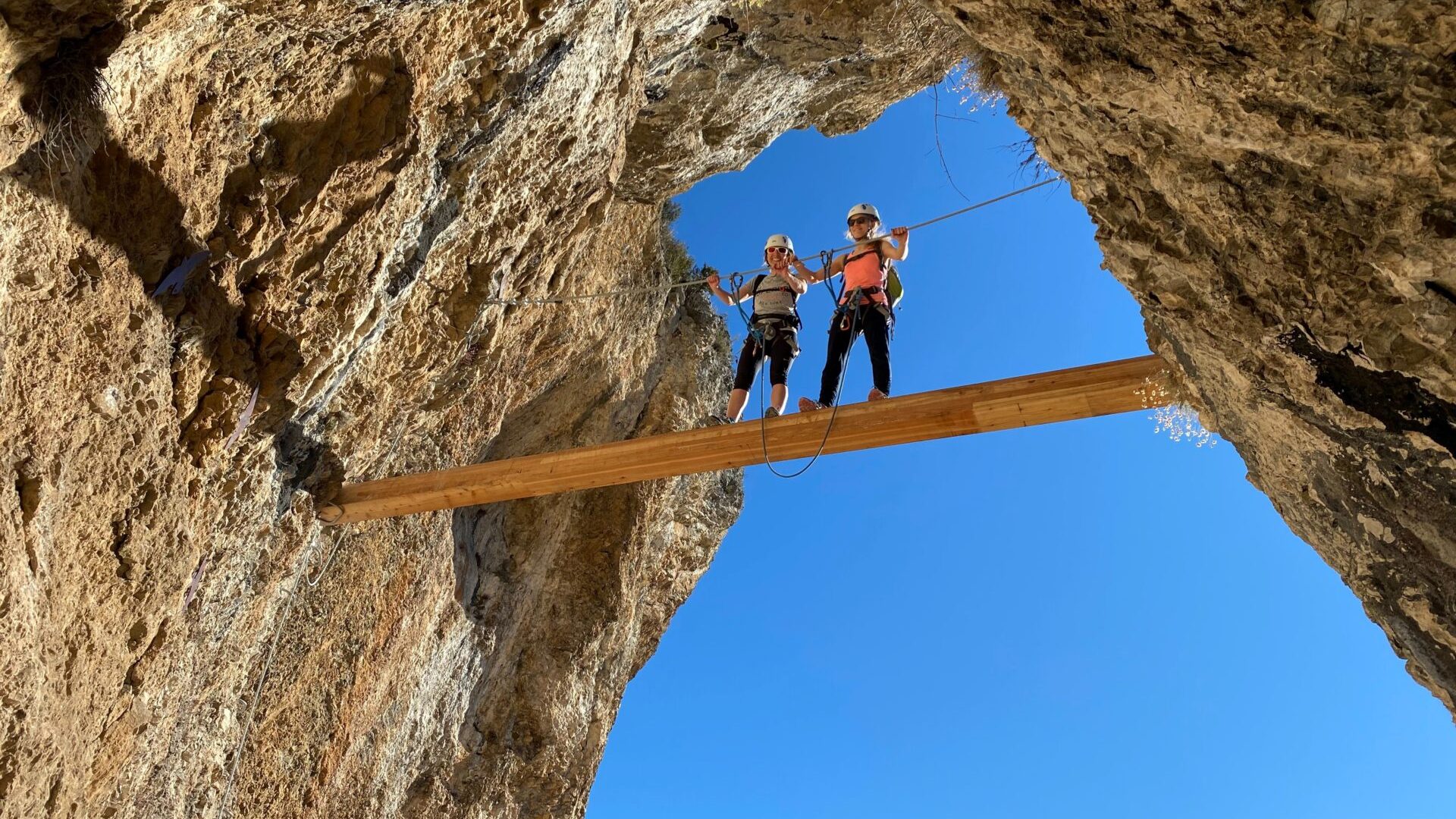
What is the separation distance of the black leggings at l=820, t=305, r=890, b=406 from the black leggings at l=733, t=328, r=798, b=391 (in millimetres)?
378

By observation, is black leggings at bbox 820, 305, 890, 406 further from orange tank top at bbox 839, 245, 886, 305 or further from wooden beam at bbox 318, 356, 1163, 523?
wooden beam at bbox 318, 356, 1163, 523

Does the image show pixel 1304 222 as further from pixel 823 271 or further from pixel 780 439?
pixel 823 271

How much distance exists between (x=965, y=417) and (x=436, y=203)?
3.47 meters

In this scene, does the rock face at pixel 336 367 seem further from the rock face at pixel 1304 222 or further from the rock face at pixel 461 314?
the rock face at pixel 1304 222

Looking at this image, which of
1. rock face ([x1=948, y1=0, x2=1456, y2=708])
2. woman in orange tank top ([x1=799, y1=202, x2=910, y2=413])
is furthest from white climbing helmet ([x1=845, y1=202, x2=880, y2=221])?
rock face ([x1=948, y1=0, x2=1456, y2=708])

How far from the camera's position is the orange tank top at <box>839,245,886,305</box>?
23.3ft

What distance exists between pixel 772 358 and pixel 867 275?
944mm

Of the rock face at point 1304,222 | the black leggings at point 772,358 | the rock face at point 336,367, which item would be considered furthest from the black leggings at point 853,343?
the rock face at point 1304,222

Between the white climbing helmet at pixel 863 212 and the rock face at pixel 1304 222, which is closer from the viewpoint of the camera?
the rock face at pixel 1304 222

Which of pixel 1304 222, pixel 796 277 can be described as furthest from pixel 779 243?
pixel 1304 222

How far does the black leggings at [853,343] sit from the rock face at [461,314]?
197 cm

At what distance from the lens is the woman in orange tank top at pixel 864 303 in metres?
6.88

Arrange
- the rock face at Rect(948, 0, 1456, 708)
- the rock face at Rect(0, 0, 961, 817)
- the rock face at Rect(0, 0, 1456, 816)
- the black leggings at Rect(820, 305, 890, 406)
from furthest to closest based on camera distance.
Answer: the black leggings at Rect(820, 305, 890, 406) → the rock face at Rect(0, 0, 961, 817) → the rock face at Rect(0, 0, 1456, 816) → the rock face at Rect(948, 0, 1456, 708)

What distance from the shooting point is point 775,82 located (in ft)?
30.6
